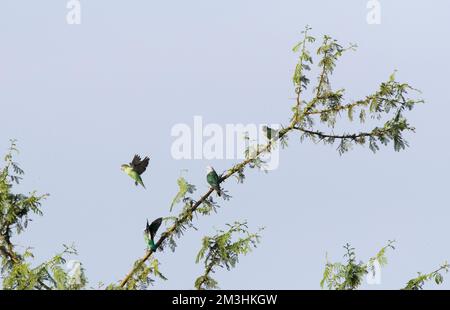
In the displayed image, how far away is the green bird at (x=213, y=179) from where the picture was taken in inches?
500

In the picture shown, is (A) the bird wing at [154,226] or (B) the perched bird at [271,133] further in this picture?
(B) the perched bird at [271,133]

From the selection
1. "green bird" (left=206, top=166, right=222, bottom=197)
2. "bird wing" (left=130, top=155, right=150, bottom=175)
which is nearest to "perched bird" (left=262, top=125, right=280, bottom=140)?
"green bird" (left=206, top=166, right=222, bottom=197)

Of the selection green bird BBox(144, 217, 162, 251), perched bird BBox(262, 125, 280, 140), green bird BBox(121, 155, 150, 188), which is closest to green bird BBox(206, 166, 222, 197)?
green bird BBox(144, 217, 162, 251)

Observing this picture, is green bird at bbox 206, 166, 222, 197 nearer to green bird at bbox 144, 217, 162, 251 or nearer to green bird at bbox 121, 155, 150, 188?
green bird at bbox 144, 217, 162, 251

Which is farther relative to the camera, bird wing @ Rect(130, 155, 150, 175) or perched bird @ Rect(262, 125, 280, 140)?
bird wing @ Rect(130, 155, 150, 175)

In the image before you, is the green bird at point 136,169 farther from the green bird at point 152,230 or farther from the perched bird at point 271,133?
the perched bird at point 271,133

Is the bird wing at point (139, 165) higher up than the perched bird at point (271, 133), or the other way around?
the perched bird at point (271, 133)

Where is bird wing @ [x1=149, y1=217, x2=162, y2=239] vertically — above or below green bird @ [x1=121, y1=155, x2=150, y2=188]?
below

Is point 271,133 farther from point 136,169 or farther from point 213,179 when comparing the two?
point 136,169

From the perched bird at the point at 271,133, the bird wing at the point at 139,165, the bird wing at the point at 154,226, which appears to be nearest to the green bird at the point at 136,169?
the bird wing at the point at 139,165

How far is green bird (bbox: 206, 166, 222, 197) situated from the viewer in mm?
12695
